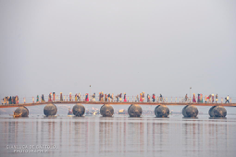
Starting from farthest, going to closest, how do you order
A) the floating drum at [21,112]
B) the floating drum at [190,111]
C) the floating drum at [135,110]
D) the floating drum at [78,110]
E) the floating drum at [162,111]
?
the floating drum at [190,111]
the floating drum at [162,111]
the floating drum at [135,110]
the floating drum at [78,110]
the floating drum at [21,112]

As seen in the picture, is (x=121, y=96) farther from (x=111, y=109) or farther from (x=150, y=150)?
(x=150, y=150)

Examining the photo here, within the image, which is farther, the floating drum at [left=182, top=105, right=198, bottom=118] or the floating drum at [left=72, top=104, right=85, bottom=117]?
the floating drum at [left=182, top=105, right=198, bottom=118]

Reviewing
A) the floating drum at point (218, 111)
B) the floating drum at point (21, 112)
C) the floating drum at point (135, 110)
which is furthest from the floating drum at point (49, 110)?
the floating drum at point (218, 111)

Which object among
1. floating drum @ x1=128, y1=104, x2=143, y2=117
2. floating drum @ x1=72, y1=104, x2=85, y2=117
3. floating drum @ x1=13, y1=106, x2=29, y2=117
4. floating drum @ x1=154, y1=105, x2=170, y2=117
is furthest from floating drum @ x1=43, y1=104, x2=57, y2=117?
floating drum @ x1=154, y1=105, x2=170, y2=117

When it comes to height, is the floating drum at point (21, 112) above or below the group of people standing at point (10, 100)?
below

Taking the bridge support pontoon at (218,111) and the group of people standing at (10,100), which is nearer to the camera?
the group of people standing at (10,100)

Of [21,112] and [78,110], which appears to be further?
[78,110]

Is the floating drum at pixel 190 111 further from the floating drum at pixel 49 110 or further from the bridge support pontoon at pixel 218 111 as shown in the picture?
the floating drum at pixel 49 110

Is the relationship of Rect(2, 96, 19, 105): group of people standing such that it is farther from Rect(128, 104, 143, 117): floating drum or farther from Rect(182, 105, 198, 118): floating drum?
Rect(182, 105, 198, 118): floating drum

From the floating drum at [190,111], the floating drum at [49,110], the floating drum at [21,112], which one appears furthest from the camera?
the floating drum at [190,111]

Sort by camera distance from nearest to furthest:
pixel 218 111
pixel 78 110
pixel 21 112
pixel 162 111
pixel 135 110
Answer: pixel 21 112
pixel 78 110
pixel 135 110
pixel 162 111
pixel 218 111

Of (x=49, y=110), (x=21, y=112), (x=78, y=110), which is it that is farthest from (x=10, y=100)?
(x=78, y=110)

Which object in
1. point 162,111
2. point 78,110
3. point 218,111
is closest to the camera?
point 78,110

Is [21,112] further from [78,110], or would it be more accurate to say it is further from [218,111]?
[218,111]
